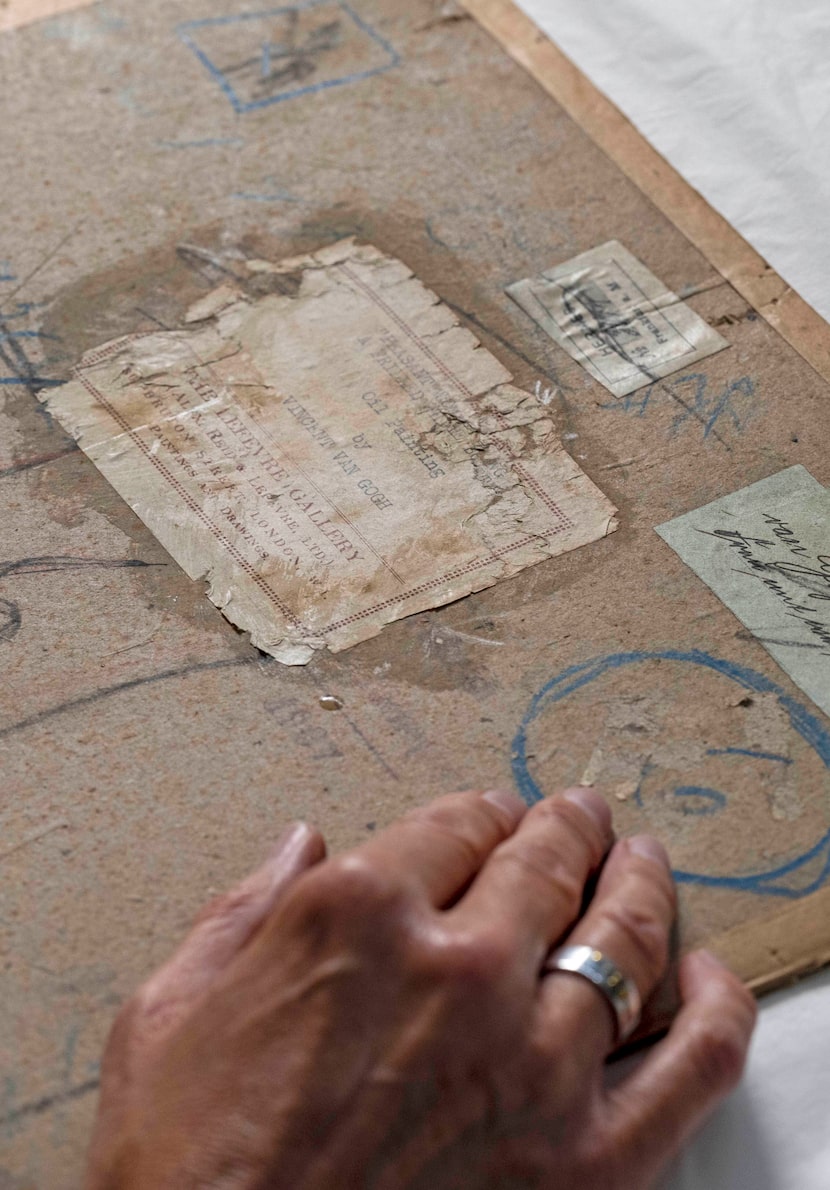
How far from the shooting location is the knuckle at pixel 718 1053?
23.0 inches

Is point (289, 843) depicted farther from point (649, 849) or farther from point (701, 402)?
point (701, 402)

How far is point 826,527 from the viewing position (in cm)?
81

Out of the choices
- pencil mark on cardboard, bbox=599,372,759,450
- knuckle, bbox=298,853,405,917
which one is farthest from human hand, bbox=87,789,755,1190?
pencil mark on cardboard, bbox=599,372,759,450

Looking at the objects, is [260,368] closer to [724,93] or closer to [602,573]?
[602,573]

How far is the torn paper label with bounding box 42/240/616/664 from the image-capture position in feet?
2.62

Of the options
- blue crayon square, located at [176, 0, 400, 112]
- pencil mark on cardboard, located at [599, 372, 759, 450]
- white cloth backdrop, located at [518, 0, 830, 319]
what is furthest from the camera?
blue crayon square, located at [176, 0, 400, 112]

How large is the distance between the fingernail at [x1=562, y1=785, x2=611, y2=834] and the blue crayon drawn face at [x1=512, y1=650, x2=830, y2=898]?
29mm

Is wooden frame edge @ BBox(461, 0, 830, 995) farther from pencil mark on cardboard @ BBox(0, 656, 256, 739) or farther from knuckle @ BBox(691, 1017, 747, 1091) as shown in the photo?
pencil mark on cardboard @ BBox(0, 656, 256, 739)

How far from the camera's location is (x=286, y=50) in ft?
3.83

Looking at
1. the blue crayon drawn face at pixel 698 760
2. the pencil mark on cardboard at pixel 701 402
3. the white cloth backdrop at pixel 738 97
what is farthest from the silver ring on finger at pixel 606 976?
the white cloth backdrop at pixel 738 97

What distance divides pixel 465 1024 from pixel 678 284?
0.65 metres

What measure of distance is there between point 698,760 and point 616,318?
0.39 m

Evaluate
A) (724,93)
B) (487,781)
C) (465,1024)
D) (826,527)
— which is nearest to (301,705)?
(487,781)

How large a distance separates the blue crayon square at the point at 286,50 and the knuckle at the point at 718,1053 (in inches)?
36.1
